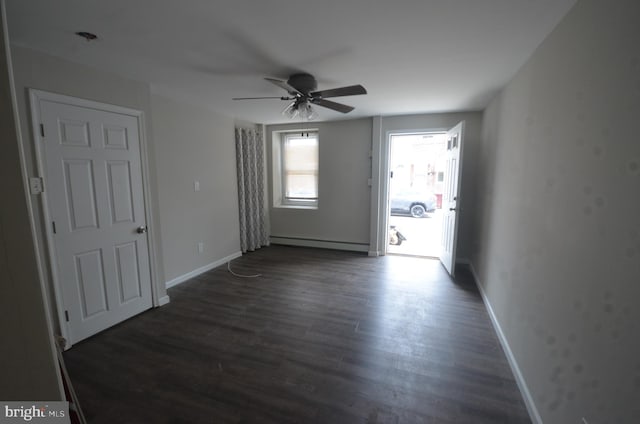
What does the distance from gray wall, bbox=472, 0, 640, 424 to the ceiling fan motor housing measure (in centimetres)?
172

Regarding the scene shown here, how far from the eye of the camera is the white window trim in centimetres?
516

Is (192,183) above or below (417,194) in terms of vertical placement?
above

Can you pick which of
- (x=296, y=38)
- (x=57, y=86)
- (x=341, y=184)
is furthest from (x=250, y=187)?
(x=296, y=38)

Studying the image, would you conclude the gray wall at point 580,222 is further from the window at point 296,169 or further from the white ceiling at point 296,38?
the window at point 296,169

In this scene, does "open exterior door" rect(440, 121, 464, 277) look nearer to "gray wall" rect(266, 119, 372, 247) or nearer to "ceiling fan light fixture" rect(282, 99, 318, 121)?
"gray wall" rect(266, 119, 372, 247)

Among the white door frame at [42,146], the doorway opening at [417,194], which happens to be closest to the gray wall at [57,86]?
the white door frame at [42,146]

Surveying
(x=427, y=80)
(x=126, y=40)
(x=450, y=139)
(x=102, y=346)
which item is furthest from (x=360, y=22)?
(x=102, y=346)

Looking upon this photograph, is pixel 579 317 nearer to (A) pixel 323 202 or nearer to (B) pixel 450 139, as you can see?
(B) pixel 450 139

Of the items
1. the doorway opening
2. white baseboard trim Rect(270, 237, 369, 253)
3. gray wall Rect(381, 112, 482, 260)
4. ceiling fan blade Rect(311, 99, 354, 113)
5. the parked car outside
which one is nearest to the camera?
ceiling fan blade Rect(311, 99, 354, 113)

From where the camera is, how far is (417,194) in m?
8.23

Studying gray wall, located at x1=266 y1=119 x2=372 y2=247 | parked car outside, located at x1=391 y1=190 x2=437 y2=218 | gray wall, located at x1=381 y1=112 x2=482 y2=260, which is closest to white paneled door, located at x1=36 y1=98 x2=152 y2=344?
gray wall, located at x1=266 y1=119 x2=372 y2=247

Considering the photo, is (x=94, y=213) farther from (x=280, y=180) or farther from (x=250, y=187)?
(x=280, y=180)

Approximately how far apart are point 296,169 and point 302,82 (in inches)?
114

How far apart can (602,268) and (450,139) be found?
313 cm
